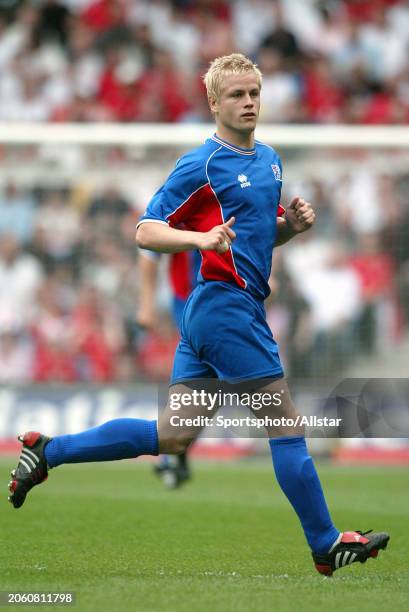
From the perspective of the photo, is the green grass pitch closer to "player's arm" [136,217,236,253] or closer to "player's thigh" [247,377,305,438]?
"player's thigh" [247,377,305,438]

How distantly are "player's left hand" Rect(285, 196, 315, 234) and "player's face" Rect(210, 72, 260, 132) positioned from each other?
0.48 metres

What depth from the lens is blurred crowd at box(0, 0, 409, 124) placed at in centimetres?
1602

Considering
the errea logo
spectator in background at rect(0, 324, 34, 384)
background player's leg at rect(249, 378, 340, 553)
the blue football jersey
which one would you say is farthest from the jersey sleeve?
spectator in background at rect(0, 324, 34, 384)

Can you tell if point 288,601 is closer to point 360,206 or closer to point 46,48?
point 360,206

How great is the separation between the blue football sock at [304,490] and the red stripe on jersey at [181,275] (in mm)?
3306

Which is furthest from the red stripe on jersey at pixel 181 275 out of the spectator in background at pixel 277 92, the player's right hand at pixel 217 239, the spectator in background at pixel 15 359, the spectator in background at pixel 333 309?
the spectator in background at pixel 277 92

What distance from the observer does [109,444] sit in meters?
5.42

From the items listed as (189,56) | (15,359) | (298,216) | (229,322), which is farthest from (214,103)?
(189,56)

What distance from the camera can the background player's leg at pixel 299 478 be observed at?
5.33 m

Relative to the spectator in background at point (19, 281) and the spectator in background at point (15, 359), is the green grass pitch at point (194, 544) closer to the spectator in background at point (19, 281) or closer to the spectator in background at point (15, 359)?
the spectator in background at point (15, 359)

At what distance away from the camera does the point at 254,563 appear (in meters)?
5.95

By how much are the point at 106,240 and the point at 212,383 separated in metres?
8.02

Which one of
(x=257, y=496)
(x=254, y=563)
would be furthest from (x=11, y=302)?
(x=254, y=563)

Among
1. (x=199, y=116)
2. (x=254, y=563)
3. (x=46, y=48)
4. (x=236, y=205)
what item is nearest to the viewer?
(x=236, y=205)
